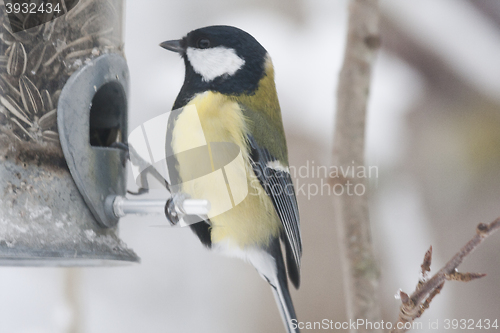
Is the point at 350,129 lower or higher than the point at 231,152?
higher

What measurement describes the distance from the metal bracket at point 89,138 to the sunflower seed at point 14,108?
75 millimetres

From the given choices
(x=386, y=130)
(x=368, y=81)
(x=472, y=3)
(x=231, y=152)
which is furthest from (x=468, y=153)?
(x=231, y=152)

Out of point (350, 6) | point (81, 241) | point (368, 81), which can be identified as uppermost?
point (350, 6)

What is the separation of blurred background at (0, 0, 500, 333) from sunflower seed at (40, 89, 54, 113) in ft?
3.22

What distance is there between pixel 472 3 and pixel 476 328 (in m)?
1.84

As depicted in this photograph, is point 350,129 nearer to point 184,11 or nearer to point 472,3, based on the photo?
point 184,11

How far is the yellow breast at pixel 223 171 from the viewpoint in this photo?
122 cm

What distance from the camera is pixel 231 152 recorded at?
1.27 metres

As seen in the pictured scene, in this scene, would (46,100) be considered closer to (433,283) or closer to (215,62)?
(215,62)

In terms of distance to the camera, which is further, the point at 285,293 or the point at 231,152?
the point at 285,293

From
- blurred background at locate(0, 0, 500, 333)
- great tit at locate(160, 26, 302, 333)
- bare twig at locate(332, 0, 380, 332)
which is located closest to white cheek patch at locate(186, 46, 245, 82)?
great tit at locate(160, 26, 302, 333)

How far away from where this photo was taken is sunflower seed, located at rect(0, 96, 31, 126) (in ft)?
3.55

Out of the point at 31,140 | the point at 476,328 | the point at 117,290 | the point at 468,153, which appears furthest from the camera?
the point at 117,290

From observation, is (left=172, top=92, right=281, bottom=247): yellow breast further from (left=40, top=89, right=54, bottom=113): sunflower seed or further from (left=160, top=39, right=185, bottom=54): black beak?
(left=40, top=89, right=54, bottom=113): sunflower seed
